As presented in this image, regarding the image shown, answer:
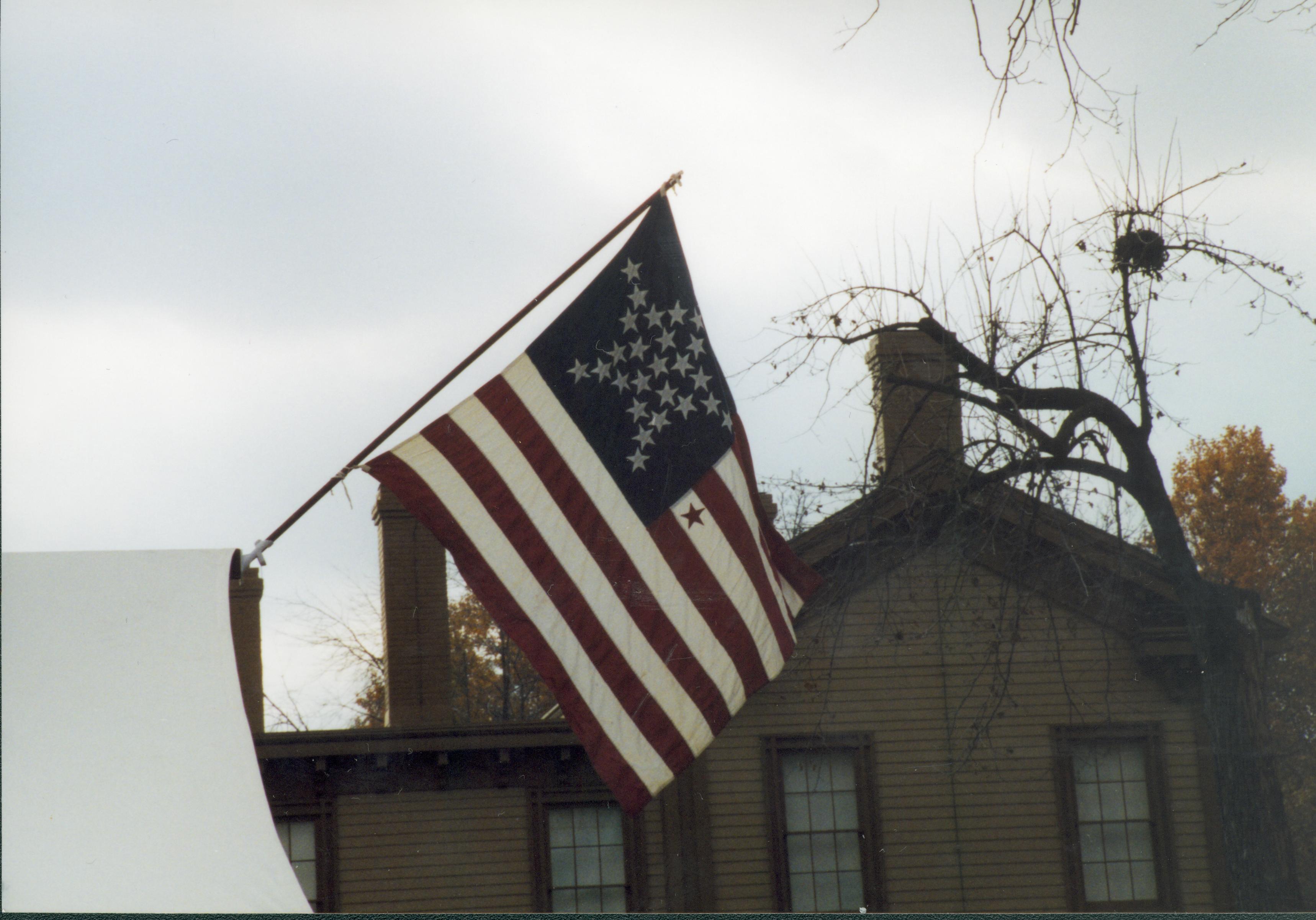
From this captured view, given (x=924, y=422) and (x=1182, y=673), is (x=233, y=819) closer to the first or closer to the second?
(x=924, y=422)

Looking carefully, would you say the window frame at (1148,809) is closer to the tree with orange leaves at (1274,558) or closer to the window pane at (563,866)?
the tree with orange leaves at (1274,558)

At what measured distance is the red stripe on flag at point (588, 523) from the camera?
486cm

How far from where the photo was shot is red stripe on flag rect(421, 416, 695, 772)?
4766 millimetres

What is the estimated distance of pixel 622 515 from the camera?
495 centimetres

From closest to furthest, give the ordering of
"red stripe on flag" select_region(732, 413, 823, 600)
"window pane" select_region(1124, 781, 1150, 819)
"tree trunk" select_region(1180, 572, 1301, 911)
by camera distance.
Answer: "red stripe on flag" select_region(732, 413, 823, 600)
"tree trunk" select_region(1180, 572, 1301, 911)
"window pane" select_region(1124, 781, 1150, 819)

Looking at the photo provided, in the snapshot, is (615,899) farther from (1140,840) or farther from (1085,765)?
(1140,840)

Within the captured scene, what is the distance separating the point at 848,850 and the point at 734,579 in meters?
4.03

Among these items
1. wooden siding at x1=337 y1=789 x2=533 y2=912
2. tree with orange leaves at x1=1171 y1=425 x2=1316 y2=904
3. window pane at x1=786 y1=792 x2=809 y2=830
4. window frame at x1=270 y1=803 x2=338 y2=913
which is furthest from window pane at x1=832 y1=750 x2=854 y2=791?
window frame at x1=270 y1=803 x2=338 y2=913

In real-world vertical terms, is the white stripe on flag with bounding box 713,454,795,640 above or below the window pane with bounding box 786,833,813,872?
→ above

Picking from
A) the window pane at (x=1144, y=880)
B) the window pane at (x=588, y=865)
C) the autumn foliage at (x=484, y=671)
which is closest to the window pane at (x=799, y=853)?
the window pane at (x=588, y=865)

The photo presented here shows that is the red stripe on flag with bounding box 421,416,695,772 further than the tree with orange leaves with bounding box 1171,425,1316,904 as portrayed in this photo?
No

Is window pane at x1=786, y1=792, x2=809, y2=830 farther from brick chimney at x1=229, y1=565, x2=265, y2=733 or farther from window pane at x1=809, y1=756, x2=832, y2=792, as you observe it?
brick chimney at x1=229, y1=565, x2=265, y2=733

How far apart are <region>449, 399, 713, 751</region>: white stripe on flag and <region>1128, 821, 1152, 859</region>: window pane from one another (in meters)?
4.77

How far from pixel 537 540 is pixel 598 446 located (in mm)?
492
